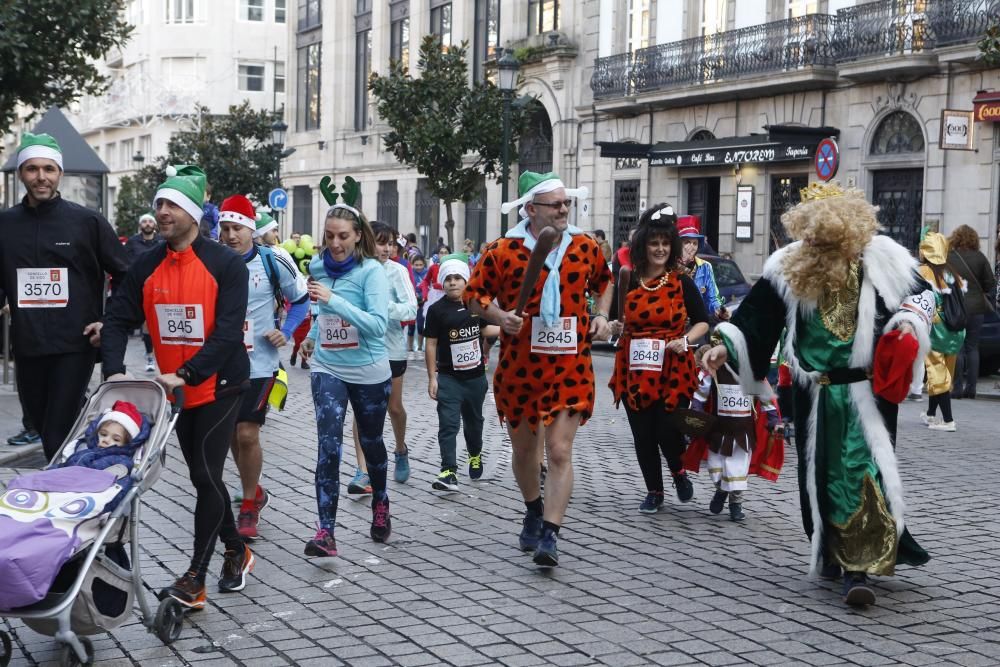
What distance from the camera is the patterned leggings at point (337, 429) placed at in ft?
22.9

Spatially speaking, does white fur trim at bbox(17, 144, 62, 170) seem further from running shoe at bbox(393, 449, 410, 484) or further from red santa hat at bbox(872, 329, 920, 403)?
red santa hat at bbox(872, 329, 920, 403)

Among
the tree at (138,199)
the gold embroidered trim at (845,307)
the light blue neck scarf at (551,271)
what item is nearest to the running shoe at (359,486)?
the light blue neck scarf at (551,271)

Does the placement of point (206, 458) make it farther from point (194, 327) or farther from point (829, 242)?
point (829, 242)

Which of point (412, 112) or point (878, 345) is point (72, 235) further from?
point (412, 112)

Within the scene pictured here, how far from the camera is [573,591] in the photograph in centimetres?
638

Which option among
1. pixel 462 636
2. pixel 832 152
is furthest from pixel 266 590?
pixel 832 152

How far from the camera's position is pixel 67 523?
4766 millimetres

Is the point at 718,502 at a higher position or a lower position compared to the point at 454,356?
lower

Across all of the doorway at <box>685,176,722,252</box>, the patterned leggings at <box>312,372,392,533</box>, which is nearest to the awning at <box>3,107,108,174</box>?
the patterned leggings at <box>312,372,392,533</box>

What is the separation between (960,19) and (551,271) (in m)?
18.6

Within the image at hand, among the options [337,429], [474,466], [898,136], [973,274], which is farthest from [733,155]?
[337,429]

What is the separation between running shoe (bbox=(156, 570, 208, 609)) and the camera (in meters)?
5.71

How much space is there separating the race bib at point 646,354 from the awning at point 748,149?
1892cm

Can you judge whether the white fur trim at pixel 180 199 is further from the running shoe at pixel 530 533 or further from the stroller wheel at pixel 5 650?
the running shoe at pixel 530 533
